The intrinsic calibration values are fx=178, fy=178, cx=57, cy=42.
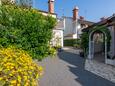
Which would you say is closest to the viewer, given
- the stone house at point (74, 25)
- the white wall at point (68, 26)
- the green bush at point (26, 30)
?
the green bush at point (26, 30)

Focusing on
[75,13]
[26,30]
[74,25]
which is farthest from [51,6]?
[26,30]

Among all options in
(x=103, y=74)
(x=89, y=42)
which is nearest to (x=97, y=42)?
(x=89, y=42)

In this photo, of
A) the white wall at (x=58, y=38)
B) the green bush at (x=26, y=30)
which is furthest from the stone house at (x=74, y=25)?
the green bush at (x=26, y=30)

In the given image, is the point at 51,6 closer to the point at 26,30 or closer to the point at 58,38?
the point at 58,38

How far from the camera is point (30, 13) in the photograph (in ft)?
29.1

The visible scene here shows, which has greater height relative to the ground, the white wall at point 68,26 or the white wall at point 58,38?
the white wall at point 68,26

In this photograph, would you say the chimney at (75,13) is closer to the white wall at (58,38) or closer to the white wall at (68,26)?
the white wall at (68,26)

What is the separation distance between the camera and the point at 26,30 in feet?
28.8

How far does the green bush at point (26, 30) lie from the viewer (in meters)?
8.23

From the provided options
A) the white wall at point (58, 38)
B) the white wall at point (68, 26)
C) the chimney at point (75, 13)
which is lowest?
the white wall at point (58, 38)

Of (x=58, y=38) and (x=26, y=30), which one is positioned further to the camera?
(x=58, y=38)

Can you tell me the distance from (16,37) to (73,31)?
32703 millimetres

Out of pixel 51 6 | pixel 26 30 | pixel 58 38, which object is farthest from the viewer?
pixel 51 6

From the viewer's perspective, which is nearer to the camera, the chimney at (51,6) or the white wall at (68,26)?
the chimney at (51,6)
